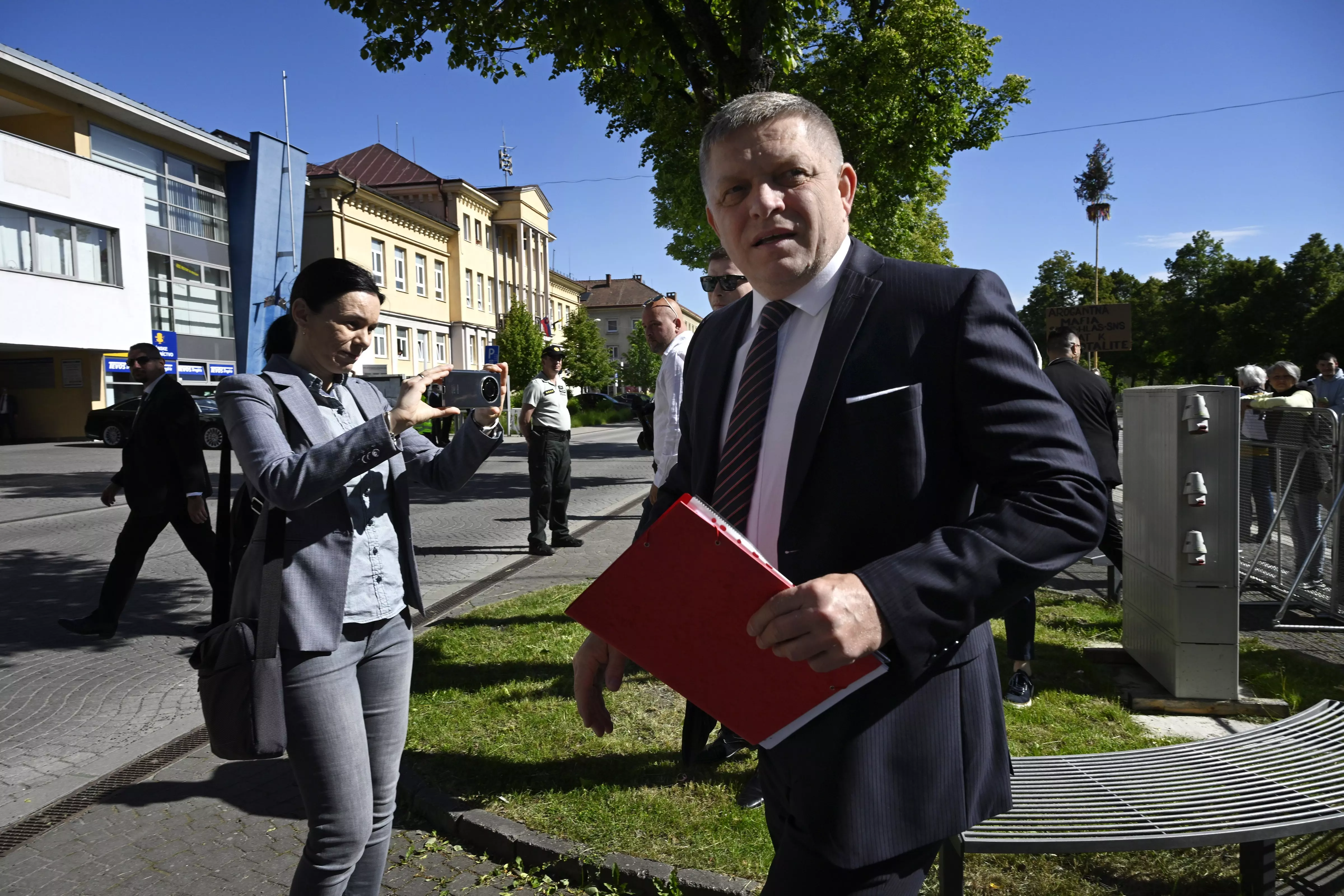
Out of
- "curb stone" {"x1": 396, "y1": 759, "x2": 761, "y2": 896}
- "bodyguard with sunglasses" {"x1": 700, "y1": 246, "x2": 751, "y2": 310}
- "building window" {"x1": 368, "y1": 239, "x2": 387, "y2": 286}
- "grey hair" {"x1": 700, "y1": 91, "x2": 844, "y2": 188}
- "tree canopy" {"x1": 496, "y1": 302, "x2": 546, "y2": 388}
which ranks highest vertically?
"building window" {"x1": 368, "y1": 239, "x2": 387, "y2": 286}

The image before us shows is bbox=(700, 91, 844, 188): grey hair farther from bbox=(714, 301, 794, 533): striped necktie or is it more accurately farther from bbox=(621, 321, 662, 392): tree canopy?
bbox=(621, 321, 662, 392): tree canopy

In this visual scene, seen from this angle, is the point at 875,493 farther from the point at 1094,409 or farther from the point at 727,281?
the point at 1094,409

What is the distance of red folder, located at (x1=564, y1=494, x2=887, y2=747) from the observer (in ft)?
4.37

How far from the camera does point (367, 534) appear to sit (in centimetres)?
263

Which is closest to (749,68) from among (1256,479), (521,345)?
(1256,479)

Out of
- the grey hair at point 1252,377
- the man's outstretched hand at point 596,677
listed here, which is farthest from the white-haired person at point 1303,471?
the man's outstretched hand at point 596,677

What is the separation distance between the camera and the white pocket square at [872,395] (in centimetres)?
144

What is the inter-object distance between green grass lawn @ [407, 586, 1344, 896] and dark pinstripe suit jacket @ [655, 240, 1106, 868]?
1853mm

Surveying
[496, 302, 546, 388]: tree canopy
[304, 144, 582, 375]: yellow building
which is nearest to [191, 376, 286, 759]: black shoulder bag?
[304, 144, 582, 375]: yellow building

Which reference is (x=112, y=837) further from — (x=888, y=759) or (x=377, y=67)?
(x=377, y=67)

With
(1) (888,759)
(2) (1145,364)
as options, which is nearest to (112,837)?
(1) (888,759)

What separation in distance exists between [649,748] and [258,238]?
3779cm

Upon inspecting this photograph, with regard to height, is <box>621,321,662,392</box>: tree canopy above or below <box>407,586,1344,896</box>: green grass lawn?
above

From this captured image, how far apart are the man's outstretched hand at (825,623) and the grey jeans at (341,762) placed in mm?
1568
